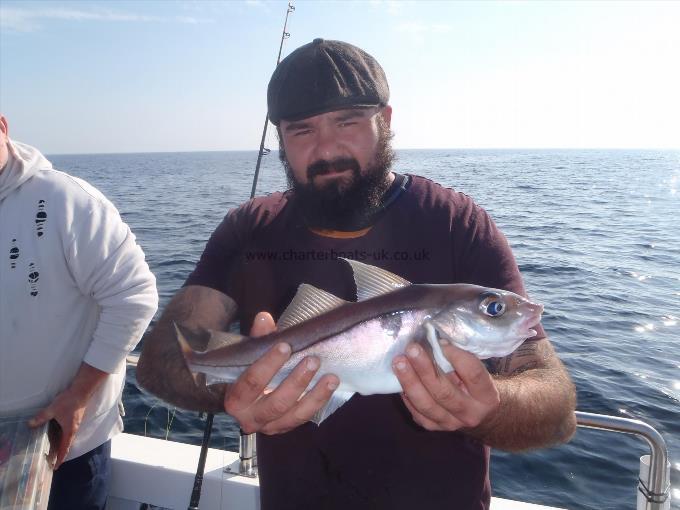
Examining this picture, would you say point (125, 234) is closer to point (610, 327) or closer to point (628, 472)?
point (628, 472)

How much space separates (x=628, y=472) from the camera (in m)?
6.86

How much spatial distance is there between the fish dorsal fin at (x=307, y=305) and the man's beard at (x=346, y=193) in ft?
2.01

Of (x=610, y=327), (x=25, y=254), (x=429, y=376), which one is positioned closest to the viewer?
(x=429, y=376)

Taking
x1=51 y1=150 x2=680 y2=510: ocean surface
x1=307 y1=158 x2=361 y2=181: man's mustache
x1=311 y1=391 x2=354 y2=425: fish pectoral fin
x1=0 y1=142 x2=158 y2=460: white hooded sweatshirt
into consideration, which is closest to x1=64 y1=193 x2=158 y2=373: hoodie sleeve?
x1=0 y1=142 x2=158 y2=460: white hooded sweatshirt

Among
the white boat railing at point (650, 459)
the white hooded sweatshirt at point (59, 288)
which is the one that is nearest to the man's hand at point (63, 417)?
the white hooded sweatshirt at point (59, 288)

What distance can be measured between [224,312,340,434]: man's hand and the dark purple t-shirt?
16.2 inches

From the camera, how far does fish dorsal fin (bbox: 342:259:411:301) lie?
2.65 meters

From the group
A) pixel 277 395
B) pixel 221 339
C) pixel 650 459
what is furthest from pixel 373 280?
pixel 650 459

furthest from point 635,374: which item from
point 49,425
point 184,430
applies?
point 49,425

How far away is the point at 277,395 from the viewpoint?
252 cm

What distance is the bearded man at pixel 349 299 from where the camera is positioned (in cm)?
256

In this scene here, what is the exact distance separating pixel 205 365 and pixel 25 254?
1687 millimetres

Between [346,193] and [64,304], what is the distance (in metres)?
2.09

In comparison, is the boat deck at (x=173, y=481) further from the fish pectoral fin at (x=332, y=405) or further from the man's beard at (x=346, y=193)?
the man's beard at (x=346, y=193)
